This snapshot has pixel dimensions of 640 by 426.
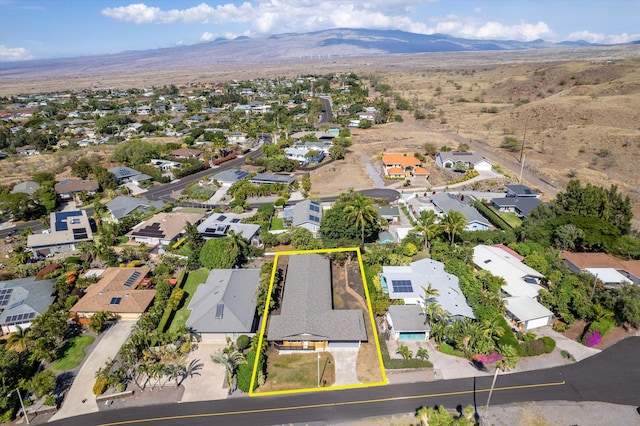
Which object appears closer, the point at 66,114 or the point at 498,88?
the point at 66,114

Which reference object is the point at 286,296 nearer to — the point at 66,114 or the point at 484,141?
the point at 484,141

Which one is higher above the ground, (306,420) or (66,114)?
(66,114)

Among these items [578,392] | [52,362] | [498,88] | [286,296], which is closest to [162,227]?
[52,362]

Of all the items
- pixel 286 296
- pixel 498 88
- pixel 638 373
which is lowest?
pixel 638 373

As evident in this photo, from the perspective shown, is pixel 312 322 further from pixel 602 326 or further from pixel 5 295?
pixel 5 295

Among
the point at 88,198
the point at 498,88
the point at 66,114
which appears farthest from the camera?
the point at 498,88

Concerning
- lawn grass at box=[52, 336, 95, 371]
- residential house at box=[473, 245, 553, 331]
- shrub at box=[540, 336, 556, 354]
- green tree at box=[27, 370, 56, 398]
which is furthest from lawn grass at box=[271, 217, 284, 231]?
shrub at box=[540, 336, 556, 354]

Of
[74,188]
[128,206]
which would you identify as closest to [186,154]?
[74,188]
